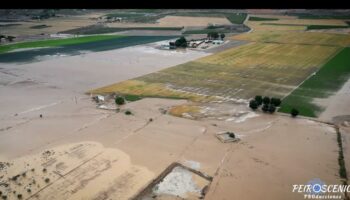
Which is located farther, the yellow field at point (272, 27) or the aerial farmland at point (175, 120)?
the yellow field at point (272, 27)

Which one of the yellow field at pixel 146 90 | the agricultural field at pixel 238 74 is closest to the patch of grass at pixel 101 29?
→ the agricultural field at pixel 238 74

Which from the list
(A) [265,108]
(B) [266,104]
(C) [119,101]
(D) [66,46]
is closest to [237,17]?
(D) [66,46]

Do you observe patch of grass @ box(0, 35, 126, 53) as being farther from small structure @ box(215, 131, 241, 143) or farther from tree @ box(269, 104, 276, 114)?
small structure @ box(215, 131, 241, 143)

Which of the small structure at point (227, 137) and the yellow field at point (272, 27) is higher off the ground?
the yellow field at point (272, 27)

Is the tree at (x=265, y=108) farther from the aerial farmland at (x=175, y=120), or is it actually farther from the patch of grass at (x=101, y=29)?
the patch of grass at (x=101, y=29)

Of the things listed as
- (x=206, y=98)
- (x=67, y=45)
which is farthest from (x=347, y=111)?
(x=67, y=45)
